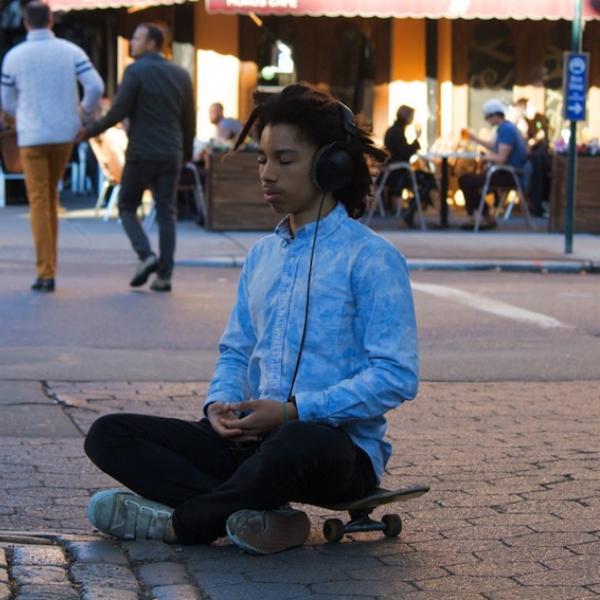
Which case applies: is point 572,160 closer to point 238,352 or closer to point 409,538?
point 238,352

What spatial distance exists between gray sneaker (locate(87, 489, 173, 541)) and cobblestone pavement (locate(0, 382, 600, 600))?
4 centimetres

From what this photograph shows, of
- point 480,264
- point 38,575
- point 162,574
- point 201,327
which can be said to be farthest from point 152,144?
point 38,575

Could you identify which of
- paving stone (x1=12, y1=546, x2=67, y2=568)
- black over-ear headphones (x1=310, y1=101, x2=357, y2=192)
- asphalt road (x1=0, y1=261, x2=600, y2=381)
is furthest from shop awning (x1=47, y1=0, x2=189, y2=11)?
paving stone (x1=12, y1=546, x2=67, y2=568)

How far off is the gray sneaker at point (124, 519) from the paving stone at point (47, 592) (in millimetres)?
548

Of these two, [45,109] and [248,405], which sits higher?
[45,109]

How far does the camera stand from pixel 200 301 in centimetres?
1210

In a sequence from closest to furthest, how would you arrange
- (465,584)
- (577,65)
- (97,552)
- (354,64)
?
1. (465,584)
2. (97,552)
3. (577,65)
4. (354,64)

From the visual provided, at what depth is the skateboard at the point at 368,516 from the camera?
4824 mm

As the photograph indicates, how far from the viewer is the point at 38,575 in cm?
438

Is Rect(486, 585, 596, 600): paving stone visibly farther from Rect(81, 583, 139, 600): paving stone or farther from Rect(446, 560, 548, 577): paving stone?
Rect(81, 583, 139, 600): paving stone

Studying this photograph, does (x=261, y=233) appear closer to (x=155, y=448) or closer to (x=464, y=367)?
(x=464, y=367)

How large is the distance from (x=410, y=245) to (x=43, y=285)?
19.0 ft

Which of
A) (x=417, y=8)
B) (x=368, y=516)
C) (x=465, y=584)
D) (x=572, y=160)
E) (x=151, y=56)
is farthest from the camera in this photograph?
(x=417, y=8)

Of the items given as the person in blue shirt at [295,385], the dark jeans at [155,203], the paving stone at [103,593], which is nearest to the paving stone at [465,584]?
the person in blue shirt at [295,385]
